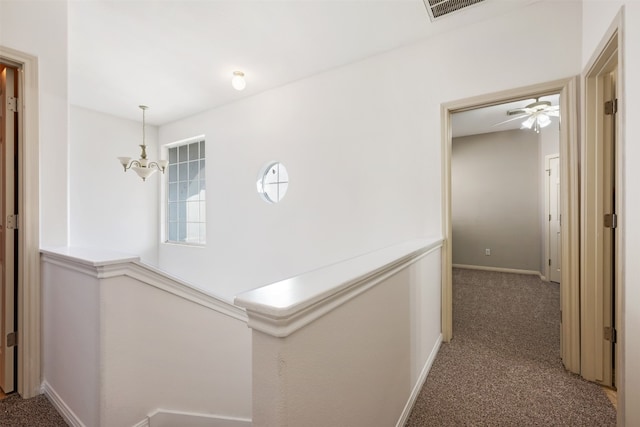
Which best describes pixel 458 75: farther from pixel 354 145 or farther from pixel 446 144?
pixel 354 145

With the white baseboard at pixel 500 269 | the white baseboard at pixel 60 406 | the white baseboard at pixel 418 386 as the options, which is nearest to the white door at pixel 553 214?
the white baseboard at pixel 500 269

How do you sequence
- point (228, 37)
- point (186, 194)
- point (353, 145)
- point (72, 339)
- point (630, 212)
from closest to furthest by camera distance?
point (630, 212) < point (72, 339) < point (228, 37) < point (353, 145) < point (186, 194)

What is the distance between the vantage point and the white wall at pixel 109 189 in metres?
4.09

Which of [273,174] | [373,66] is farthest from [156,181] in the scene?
[373,66]

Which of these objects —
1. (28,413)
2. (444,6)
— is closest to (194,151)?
(28,413)

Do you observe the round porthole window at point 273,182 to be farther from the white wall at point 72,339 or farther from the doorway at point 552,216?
the doorway at point 552,216

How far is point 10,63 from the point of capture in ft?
5.68

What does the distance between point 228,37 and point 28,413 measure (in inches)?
120

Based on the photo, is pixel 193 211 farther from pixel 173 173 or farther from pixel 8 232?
pixel 8 232

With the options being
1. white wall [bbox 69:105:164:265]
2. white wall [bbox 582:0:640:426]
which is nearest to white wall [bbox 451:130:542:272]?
white wall [bbox 582:0:640:426]

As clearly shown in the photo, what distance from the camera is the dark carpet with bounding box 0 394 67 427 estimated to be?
1509 millimetres

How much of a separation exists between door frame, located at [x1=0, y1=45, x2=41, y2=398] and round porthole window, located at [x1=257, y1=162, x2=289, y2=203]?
223 cm

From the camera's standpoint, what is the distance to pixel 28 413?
62.3 inches

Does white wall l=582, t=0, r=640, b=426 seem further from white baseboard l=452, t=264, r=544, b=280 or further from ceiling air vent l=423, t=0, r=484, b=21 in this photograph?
white baseboard l=452, t=264, r=544, b=280
